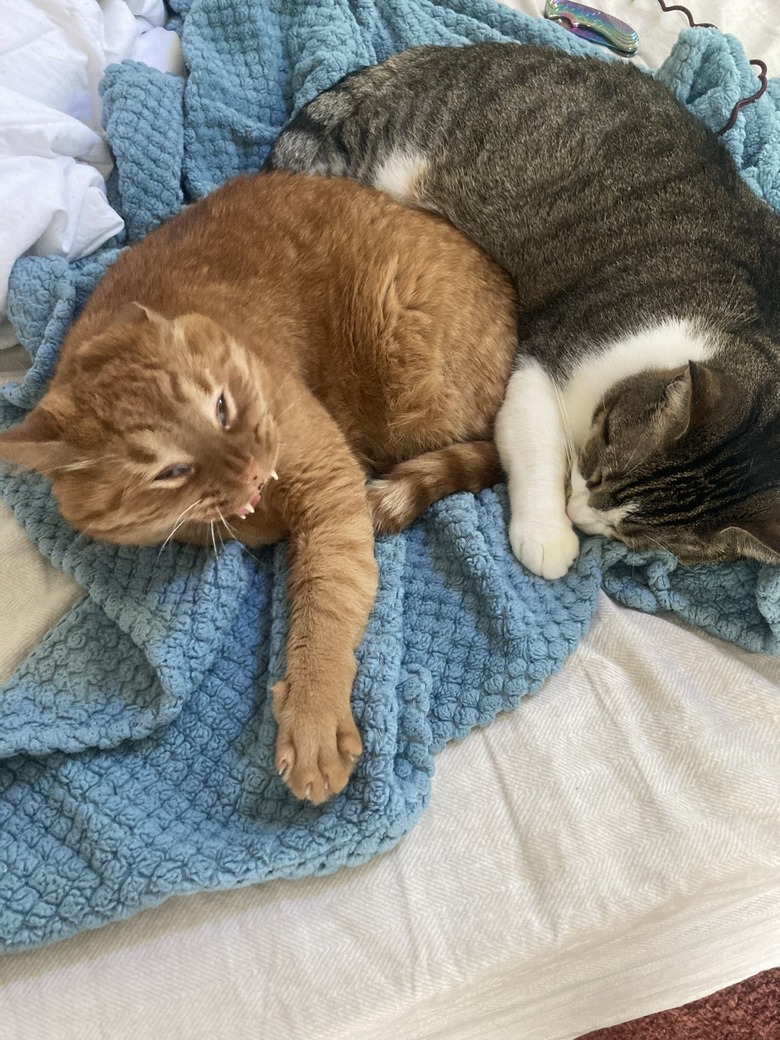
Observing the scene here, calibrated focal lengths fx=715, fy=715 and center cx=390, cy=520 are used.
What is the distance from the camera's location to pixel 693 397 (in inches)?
52.4

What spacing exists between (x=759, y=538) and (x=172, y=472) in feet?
3.54

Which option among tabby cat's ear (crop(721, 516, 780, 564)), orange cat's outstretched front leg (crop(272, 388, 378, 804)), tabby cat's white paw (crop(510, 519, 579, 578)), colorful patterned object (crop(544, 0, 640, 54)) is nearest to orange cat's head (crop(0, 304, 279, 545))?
orange cat's outstretched front leg (crop(272, 388, 378, 804))

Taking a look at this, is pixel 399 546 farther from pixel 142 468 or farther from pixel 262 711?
pixel 142 468

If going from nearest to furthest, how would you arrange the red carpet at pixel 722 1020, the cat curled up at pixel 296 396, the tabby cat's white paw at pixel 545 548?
the cat curled up at pixel 296 396 < the tabby cat's white paw at pixel 545 548 < the red carpet at pixel 722 1020

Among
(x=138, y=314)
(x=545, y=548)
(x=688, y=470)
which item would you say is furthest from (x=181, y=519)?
(x=688, y=470)

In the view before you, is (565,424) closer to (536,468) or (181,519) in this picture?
(536,468)

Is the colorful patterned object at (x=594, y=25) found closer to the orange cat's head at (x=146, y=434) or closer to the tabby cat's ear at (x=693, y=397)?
the tabby cat's ear at (x=693, y=397)

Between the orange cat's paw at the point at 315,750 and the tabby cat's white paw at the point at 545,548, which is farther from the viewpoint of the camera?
the tabby cat's white paw at the point at 545,548

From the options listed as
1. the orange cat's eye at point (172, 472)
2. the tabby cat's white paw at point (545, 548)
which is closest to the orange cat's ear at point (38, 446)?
the orange cat's eye at point (172, 472)

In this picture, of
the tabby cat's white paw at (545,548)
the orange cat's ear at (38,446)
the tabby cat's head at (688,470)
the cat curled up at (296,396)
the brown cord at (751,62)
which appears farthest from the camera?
the brown cord at (751,62)

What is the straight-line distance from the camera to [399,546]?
60.7 inches

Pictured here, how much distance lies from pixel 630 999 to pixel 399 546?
0.93 metres

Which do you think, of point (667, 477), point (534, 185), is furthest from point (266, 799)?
point (534, 185)

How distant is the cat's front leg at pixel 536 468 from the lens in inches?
59.4
